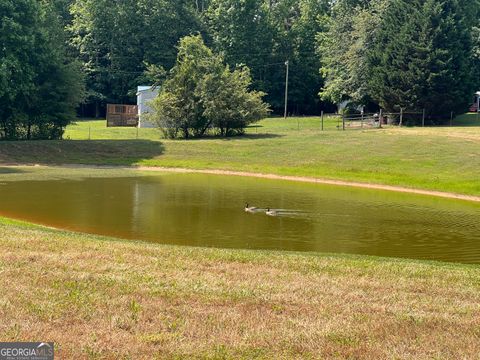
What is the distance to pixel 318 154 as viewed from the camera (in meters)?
44.8

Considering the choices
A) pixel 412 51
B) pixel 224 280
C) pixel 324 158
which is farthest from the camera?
pixel 412 51

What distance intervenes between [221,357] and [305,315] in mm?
2079

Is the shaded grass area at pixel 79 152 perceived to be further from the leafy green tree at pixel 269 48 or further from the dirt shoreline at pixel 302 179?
the leafy green tree at pixel 269 48

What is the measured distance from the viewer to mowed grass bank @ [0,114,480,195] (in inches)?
1503

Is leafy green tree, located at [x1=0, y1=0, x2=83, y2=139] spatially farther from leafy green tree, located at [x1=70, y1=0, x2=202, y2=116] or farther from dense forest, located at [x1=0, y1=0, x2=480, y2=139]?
leafy green tree, located at [x1=70, y1=0, x2=202, y2=116]

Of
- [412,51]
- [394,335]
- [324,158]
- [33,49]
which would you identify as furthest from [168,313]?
[412,51]

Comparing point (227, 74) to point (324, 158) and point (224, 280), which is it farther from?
point (224, 280)

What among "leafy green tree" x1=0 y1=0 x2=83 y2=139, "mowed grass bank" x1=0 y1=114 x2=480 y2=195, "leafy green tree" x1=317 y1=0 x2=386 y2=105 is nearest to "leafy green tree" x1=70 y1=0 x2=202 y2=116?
"leafy green tree" x1=317 y1=0 x2=386 y2=105

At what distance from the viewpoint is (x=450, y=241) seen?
19.7m

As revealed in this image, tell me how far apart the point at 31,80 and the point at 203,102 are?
47.2 feet

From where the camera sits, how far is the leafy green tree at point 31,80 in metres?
47.6

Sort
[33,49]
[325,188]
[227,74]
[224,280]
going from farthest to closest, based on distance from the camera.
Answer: [227,74]
[33,49]
[325,188]
[224,280]

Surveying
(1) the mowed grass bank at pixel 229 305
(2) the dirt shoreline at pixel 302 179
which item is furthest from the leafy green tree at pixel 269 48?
(1) the mowed grass bank at pixel 229 305

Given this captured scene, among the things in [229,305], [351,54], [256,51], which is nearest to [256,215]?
[229,305]
